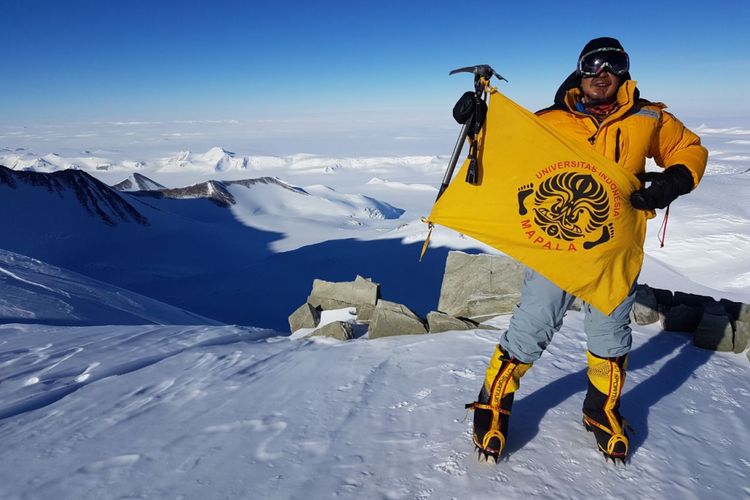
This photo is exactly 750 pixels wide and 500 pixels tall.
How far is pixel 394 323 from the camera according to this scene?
5488 millimetres

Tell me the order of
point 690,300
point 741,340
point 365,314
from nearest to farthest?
point 741,340 → point 690,300 → point 365,314

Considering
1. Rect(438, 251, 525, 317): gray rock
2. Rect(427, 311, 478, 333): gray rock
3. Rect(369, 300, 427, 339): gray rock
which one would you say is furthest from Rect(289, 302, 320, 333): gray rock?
Rect(427, 311, 478, 333): gray rock

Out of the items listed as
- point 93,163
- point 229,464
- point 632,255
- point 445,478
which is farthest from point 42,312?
point 93,163

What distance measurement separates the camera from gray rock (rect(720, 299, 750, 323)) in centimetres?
468

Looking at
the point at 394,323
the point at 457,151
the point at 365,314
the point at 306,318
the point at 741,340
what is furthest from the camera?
the point at 306,318

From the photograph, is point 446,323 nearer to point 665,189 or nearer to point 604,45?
point 665,189

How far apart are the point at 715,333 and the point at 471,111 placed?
3.62 meters

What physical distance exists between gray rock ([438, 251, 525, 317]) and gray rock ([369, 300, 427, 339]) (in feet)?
3.03

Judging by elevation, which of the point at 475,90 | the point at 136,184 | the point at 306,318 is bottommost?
the point at 136,184

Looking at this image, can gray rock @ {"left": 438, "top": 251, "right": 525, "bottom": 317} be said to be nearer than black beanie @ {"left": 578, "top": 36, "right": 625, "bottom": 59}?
No

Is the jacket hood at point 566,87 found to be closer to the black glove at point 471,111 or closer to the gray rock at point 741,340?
the black glove at point 471,111

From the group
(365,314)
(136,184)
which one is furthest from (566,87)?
(136,184)

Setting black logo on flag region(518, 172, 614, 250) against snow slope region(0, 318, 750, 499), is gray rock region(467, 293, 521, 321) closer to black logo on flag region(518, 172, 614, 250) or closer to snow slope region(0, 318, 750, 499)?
snow slope region(0, 318, 750, 499)

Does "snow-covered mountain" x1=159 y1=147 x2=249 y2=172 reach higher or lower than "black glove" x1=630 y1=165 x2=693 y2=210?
higher
